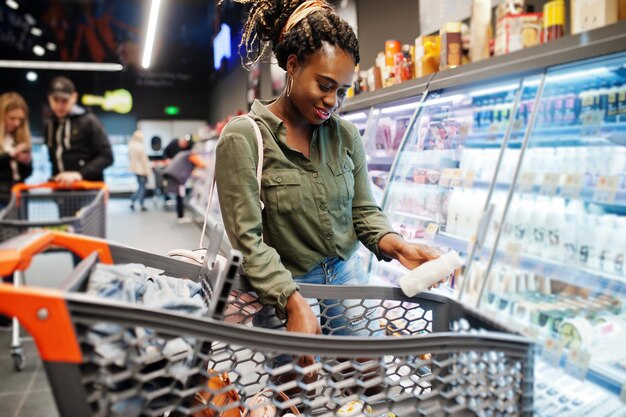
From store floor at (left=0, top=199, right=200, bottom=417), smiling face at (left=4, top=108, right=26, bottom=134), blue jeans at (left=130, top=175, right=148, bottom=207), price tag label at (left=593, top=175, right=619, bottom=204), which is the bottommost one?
store floor at (left=0, top=199, right=200, bottom=417)

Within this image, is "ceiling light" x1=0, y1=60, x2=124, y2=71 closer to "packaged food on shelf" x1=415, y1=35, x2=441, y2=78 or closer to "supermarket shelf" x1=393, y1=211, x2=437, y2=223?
"packaged food on shelf" x1=415, y1=35, x2=441, y2=78

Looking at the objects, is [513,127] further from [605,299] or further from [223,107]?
[223,107]

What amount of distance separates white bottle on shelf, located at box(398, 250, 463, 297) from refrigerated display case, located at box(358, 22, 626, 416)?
2.62ft

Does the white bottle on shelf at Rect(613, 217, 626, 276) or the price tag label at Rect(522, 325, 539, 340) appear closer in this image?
the white bottle on shelf at Rect(613, 217, 626, 276)

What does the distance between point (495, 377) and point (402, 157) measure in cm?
237

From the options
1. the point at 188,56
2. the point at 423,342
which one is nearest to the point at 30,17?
the point at 188,56

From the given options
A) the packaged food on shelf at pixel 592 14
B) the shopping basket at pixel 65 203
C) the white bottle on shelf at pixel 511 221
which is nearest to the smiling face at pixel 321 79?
the packaged food on shelf at pixel 592 14

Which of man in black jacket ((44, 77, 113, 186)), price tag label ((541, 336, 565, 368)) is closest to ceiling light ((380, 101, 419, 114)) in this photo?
price tag label ((541, 336, 565, 368))

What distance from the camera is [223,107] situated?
1384cm

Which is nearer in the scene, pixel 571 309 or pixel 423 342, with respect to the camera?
pixel 423 342

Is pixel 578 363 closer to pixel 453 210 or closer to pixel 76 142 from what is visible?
pixel 453 210

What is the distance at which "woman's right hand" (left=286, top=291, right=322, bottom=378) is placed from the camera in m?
1.12

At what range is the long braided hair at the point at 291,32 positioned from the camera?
52.3 inches

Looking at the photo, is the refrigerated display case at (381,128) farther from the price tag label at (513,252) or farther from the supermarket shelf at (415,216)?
the price tag label at (513,252)
